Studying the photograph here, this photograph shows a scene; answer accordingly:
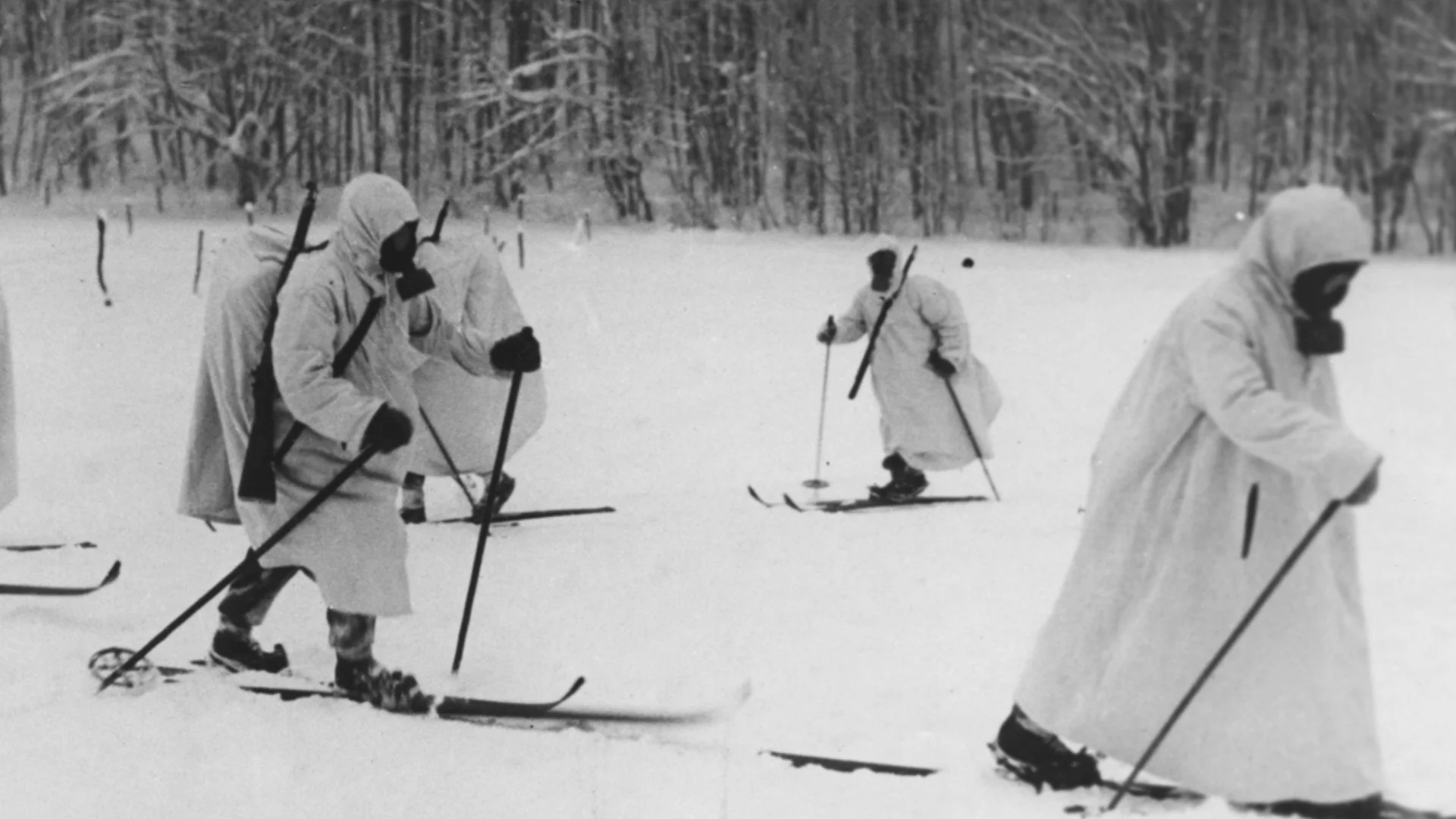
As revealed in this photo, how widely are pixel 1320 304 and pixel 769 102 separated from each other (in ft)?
43.5

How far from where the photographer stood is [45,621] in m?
5.02

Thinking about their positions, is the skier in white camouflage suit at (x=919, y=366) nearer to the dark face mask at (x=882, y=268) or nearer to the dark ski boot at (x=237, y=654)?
the dark face mask at (x=882, y=268)

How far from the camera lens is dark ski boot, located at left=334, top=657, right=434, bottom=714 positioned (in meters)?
4.03

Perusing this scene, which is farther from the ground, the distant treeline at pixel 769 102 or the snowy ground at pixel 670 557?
the distant treeline at pixel 769 102

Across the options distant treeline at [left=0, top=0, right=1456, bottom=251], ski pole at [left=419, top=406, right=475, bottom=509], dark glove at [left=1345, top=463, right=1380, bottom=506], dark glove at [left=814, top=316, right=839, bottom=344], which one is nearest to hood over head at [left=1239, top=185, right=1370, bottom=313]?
dark glove at [left=1345, top=463, right=1380, bottom=506]

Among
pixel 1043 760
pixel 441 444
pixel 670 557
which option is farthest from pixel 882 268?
pixel 1043 760

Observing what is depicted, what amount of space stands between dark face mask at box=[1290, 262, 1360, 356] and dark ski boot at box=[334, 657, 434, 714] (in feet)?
8.06

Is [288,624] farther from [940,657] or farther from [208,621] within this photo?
[940,657]

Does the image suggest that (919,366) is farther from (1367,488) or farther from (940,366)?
(1367,488)

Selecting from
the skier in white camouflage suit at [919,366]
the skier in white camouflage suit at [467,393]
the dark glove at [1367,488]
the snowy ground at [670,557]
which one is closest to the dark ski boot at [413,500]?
the skier in white camouflage suit at [467,393]

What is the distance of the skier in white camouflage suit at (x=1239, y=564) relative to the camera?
2.97 metres

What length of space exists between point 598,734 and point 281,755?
2.61 ft

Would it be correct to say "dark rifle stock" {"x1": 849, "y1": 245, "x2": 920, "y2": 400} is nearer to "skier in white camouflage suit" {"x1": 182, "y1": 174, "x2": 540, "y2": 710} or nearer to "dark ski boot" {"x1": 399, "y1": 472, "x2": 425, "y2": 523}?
"dark ski boot" {"x1": 399, "y1": 472, "x2": 425, "y2": 523}

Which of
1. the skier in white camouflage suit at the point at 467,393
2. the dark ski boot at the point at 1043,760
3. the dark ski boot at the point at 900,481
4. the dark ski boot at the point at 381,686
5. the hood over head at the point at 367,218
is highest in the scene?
the hood over head at the point at 367,218
